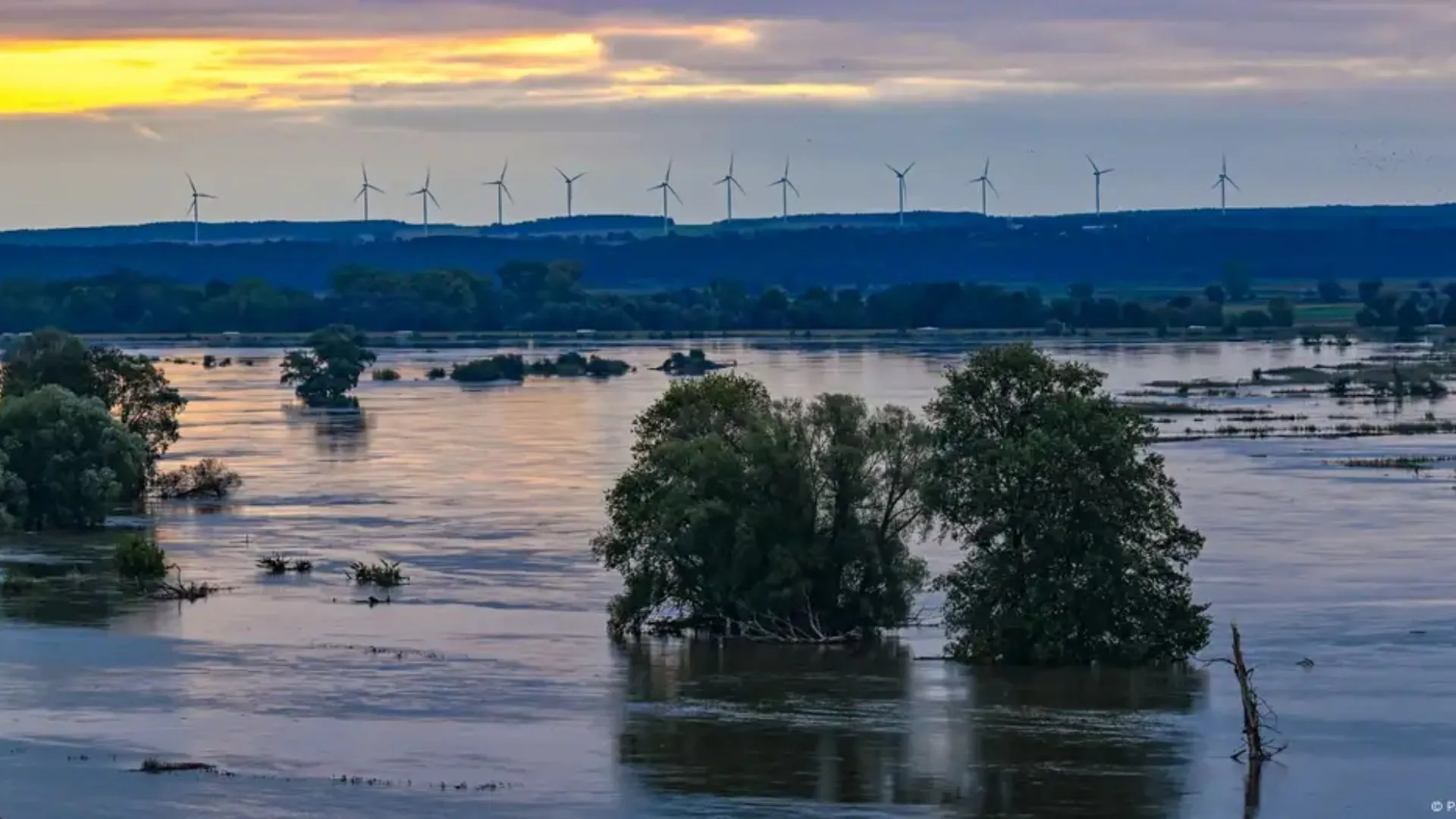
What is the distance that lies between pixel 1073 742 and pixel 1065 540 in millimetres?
4384

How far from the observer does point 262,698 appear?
41219 millimetres

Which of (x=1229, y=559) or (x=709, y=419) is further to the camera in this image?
(x=1229, y=559)

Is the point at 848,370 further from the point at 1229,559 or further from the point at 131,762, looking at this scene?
the point at 131,762

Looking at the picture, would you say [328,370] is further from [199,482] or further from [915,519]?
[915,519]

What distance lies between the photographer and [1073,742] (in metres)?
37.6

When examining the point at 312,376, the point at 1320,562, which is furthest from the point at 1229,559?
the point at 312,376

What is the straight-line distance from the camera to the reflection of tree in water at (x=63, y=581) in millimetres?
50281

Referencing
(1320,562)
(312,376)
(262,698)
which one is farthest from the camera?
(312,376)

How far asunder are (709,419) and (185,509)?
26968 mm

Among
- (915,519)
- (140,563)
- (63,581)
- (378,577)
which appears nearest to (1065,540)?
(915,519)

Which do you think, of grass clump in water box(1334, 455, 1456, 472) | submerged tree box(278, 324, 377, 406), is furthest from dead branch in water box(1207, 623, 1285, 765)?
submerged tree box(278, 324, 377, 406)

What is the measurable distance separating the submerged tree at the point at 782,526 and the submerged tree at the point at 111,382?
32.5 metres

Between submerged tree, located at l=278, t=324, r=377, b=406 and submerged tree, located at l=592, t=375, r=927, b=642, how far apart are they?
7398 centimetres

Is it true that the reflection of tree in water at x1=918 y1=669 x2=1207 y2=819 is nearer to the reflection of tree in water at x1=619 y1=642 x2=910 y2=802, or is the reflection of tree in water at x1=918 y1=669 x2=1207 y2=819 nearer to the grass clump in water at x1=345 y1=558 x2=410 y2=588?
the reflection of tree in water at x1=619 y1=642 x2=910 y2=802
